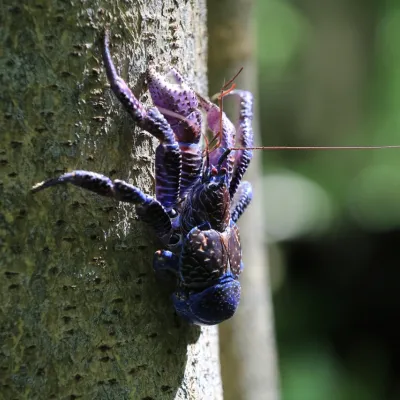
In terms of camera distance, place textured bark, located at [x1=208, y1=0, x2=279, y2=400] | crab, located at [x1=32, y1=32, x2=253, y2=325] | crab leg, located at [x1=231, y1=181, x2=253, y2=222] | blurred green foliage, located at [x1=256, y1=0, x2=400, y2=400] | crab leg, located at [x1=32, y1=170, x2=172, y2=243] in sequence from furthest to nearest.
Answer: blurred green foliage, located at [x1=256, y1=0, x2=400, y2=400] → textured bark, located at [x1=208, y1=0, x2=279, y2=400] → crab leg, located at [x1=231, y1=181, x2=253, y2=222] → crab, located at [x1=32, y1=32, x2=253, y2=325] → crab leg, located at [x1=32, y1=170, x2=172, y2=243]

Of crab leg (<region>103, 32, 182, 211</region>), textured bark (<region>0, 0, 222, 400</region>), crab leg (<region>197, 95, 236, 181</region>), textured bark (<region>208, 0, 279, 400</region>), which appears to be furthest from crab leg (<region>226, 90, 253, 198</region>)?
textured bark (<region>208, 0, 279, 400</region>)

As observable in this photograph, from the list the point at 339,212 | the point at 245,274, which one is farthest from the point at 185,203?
the point at 339,212

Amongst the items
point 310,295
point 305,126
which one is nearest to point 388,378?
point 310,295

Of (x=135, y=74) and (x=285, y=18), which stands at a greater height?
(x=285, y=18)

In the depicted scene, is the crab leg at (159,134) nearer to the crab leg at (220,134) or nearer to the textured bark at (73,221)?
the textured bark at (73,221)

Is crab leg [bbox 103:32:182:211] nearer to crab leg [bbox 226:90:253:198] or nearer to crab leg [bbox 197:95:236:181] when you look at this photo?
crab leg [bbox 197:95:236:181]

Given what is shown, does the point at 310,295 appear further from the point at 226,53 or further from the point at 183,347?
the point at 183,347

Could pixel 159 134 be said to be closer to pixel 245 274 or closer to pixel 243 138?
pixel 243 138
